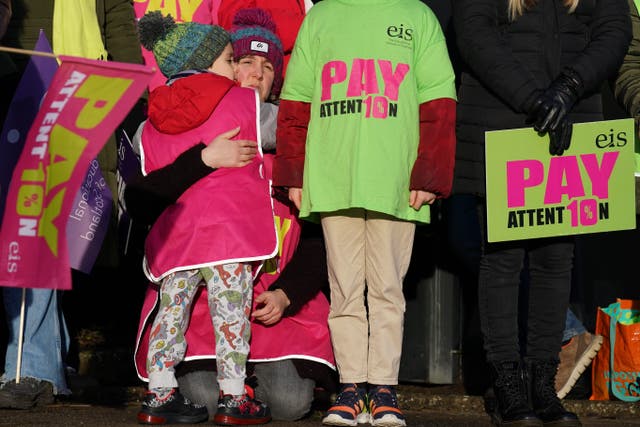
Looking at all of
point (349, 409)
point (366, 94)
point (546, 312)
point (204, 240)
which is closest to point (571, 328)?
point (546, 312)

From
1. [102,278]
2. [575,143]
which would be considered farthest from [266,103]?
[102,278]

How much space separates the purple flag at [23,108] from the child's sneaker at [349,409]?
1607 millimetres

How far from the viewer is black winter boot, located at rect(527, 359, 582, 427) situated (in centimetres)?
556

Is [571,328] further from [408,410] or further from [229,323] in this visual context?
[229,323]

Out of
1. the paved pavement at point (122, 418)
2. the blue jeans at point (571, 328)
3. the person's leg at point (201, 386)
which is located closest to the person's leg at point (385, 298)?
the paved pavement at point (122, 418)

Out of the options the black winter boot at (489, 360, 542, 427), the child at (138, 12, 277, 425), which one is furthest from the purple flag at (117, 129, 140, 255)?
the black winter boot at (489, 360, 542, 427)

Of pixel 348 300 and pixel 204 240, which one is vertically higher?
pixel 204 240

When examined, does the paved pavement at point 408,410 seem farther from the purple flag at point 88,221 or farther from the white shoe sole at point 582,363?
the purple flag at point 88,221

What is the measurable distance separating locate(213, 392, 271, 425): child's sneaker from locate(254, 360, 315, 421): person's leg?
0.30 m

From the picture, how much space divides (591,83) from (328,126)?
43.0 inches

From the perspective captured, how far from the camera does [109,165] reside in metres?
6.55

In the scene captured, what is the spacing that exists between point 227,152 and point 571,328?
1.84 meters

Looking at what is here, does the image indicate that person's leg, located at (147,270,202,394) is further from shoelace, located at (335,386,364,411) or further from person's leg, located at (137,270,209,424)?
shoelace, located at (335,386,364,411)

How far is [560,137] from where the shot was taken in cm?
568
